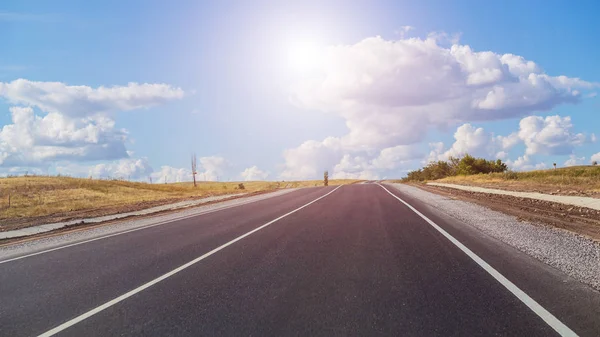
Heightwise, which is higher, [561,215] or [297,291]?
[297,291]

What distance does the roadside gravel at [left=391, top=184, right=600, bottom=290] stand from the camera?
5.86m

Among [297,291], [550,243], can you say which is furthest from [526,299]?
[550,243]

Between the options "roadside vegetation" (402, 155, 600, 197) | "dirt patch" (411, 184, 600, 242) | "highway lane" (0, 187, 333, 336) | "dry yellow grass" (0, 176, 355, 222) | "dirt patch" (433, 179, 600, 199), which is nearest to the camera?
"highway lane" (0, 187, 333, 336)

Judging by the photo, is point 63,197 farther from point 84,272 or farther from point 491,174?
point 491,174

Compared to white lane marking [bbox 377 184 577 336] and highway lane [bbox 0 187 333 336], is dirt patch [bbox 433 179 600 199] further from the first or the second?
highway lane [bbox 0 187 333 336]

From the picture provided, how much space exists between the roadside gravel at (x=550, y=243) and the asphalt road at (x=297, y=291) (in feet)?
1.10

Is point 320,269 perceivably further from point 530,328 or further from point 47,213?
point 47,213

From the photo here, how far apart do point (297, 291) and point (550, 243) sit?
238 inches

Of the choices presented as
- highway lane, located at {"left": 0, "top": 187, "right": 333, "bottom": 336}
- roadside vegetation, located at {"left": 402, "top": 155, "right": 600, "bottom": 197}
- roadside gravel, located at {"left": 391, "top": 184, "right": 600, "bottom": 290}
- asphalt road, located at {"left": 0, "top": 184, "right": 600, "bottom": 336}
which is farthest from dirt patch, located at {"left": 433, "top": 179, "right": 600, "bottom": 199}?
highway lane, located at {"left": 0, "top": 187, "right": 333, "bottom": 336}

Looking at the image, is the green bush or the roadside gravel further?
the green bush

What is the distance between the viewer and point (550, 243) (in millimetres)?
7922

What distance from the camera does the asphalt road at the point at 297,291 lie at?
12.7 feet

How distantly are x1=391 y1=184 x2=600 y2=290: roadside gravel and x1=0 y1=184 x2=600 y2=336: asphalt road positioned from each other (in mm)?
336

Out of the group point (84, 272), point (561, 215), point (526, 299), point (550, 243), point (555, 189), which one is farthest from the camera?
point (555, 189)
